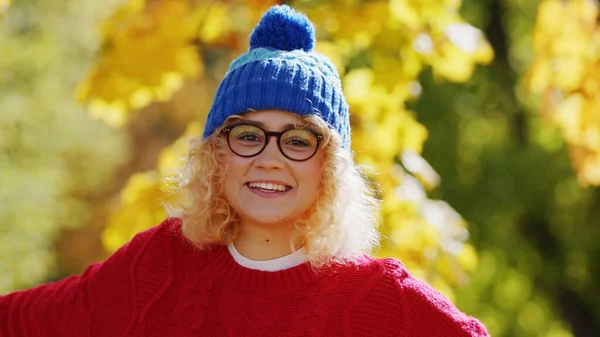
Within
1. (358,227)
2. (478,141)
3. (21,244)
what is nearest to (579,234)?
(478,141)

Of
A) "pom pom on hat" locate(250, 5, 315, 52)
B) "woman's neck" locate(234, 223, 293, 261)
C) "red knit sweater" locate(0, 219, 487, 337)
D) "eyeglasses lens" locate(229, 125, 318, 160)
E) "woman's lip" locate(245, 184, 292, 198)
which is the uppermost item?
"pom pom on hat" locate(250, 5, 315, 52)

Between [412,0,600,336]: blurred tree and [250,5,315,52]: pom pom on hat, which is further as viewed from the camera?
[412,0,600,336]: blurred tree

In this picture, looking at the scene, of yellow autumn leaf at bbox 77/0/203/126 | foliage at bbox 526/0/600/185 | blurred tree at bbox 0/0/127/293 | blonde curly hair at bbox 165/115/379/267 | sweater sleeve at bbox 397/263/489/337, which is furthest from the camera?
blurred tree at bbox 0/0/127/293

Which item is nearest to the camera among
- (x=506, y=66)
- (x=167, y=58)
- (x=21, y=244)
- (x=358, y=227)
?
(x=358, y=227)

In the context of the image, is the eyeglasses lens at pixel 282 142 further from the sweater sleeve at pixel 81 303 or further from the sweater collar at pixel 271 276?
the sweater sleeve at pixel 81 303

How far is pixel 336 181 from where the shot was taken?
2303mm

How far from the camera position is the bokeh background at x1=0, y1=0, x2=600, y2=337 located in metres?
3.30

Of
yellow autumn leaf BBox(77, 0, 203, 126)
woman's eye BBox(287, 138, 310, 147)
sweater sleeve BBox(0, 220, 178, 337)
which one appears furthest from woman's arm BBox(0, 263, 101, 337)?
yellow autumn leaf BBox(77, 0, 203, 126)

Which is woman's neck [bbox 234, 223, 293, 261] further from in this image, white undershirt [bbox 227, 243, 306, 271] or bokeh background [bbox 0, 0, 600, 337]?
bokeh background [bbox 0, 0, 600, 337]

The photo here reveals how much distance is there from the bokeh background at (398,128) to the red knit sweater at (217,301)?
0.36 m

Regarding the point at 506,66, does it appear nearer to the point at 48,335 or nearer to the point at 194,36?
the point at 194,36

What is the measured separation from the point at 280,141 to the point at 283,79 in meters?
0.17

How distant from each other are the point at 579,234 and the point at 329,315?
6.99 metres

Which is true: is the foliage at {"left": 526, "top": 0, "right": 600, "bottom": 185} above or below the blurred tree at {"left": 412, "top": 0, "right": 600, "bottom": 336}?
above
